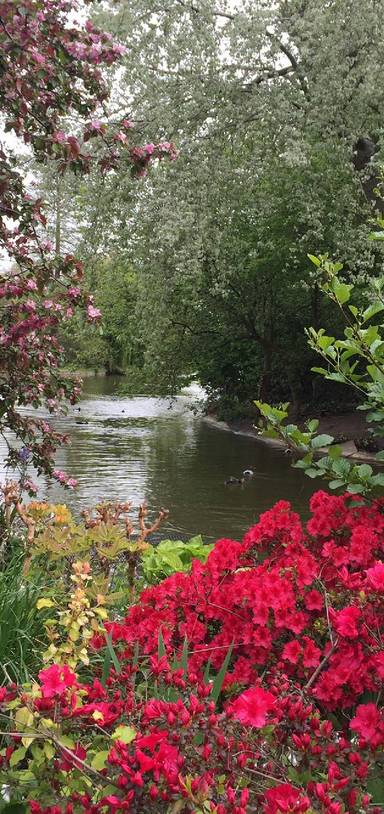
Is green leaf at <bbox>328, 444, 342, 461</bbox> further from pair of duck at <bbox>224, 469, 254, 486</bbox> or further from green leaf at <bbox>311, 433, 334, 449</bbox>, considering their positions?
pair of duck at <bbox>224, 469, 254, 486</bbox>

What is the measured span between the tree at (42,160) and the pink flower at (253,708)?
3.22 m

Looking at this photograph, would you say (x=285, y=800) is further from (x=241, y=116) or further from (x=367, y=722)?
(x=241, y=116)

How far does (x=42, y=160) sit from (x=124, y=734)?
12.8ft

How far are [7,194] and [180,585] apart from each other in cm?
288

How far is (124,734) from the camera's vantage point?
5.45ft

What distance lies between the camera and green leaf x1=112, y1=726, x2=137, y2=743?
64.8 inches

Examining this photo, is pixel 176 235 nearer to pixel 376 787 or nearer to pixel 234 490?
pixel 234 490

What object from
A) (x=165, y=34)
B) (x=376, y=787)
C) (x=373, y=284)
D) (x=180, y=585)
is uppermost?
(x=165, y=34)

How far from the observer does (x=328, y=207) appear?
598 inches

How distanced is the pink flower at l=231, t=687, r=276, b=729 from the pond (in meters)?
4.45

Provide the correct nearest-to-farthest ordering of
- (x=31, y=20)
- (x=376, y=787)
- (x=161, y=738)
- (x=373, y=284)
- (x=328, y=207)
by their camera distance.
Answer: (x=161, y=738) < (x=376, y=787) < (x=373, y=284) < (x=31, y=20) < (x=328, y=207)

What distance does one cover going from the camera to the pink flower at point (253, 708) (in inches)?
66.6

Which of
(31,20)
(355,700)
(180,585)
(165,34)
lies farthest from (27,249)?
(165,34)

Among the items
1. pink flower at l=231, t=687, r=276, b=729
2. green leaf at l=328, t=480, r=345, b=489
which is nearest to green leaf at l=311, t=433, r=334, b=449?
green leaf at l=328, t=480, r=345, b=489
